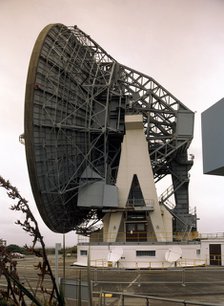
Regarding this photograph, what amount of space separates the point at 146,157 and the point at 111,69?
443 inches

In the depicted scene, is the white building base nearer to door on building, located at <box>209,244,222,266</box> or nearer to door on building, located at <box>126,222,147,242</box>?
door on building, located at <box>209,244,222,266</box>

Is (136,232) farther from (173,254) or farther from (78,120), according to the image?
(78,120)

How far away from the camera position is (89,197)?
43.4 metres

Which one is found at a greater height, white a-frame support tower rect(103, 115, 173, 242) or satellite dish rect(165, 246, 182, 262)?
white a-frame support tower rect(103, 115, 173, 242)

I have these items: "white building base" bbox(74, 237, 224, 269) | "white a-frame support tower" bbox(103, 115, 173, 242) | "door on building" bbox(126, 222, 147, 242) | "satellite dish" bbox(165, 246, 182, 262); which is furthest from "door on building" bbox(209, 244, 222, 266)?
"door on building" bbox(126, 222, 147, 242)

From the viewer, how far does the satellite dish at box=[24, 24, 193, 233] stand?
127 feet

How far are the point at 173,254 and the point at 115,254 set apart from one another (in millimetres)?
5786

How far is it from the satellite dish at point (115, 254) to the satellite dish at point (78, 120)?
470cm

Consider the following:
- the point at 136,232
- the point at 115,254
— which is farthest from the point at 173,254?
the point at 136,232

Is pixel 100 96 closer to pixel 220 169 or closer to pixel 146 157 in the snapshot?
pixel 146 157

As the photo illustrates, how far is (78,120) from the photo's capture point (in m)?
43.8

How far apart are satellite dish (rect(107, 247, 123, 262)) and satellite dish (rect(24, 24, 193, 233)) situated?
15.4ft

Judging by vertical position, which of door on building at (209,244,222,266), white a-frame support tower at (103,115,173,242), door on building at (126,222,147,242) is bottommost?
door on building at (209,244,222,266)

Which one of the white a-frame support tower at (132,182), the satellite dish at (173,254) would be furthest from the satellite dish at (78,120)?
the satellite dish at (173,254)
